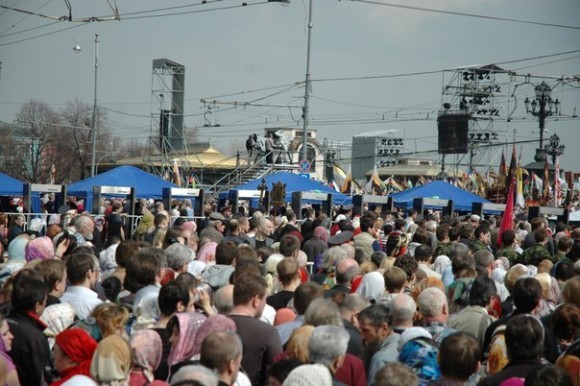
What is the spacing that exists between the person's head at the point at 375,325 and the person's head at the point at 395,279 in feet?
4.56

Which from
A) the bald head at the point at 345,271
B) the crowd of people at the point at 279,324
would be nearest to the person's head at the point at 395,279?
the crowd of people at the point at 279,324

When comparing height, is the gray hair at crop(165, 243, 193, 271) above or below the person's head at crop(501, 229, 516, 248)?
below

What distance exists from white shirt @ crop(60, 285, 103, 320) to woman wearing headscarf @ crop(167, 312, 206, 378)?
5.86 feet

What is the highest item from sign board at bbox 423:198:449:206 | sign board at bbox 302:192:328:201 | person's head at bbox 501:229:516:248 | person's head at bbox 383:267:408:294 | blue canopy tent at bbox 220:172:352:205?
blue canopy tent at bbox 220:172:352:205

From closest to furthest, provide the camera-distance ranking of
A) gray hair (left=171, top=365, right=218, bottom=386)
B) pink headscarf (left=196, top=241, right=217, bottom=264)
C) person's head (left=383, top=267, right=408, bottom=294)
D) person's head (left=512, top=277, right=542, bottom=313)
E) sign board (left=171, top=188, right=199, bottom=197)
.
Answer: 1. gray hair (left=171, top=365, right=218, bottom=386)
2. person's head (left=512, top=277, right=542, bottom=313)
3. person's head (left=383, top=267, right=408, bottom=294)
4. pink headscarf (left=196, top=241, right=217, bottom=264)
5. sign board (left=171, top=188, right=199, bottom=197)

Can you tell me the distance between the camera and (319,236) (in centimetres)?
1439

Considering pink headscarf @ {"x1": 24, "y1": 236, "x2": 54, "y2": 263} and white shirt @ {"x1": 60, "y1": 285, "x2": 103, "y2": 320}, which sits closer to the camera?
white shirt @ {"x1": 60, "y1": 285, "x2": 103, "y2": 320}

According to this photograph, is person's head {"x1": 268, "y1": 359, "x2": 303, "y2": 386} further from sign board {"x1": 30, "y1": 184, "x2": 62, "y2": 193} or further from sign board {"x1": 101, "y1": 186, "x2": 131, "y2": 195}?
sign board {"x1": 101, "y1": 186, "x2": 131, "y2": 195}

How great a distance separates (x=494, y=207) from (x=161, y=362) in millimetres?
22074

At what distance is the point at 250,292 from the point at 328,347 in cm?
136

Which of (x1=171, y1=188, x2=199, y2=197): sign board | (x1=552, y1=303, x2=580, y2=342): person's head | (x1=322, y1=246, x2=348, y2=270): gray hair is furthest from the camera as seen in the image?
(x1=171, y1=188, x2=199, y2=197): sign board

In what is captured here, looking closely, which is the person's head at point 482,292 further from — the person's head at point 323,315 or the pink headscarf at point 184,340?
the pink headscarf at point 184,340

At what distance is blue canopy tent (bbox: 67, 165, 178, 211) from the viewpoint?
2805cm

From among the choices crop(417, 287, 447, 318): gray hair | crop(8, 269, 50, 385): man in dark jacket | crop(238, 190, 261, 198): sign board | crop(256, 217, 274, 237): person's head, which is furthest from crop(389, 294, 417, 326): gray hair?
crop(238, 190, 261, 198): sign board
